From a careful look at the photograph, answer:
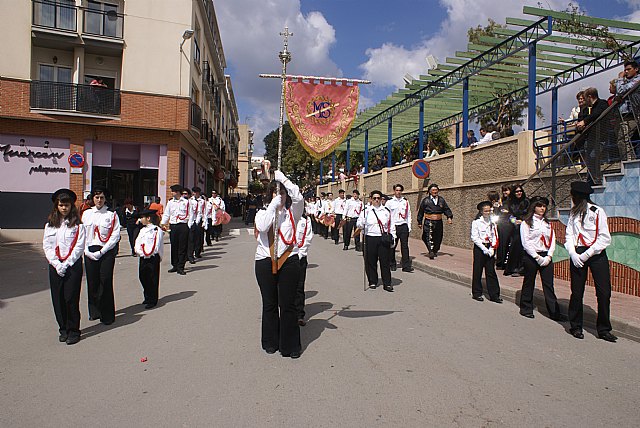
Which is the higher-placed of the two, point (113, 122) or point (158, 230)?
point (113, 122)

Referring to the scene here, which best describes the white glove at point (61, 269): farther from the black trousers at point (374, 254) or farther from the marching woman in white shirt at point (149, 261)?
the black trousers at point (374, 254)

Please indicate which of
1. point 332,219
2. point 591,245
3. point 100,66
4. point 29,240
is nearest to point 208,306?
point 591,245

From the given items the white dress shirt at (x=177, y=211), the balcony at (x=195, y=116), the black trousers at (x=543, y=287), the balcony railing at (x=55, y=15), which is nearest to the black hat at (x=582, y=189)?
the black trousers at (x=543, y=287)

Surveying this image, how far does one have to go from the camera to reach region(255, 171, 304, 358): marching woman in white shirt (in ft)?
15.4

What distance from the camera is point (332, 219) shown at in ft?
56.4

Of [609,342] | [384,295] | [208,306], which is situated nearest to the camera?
[609,342]

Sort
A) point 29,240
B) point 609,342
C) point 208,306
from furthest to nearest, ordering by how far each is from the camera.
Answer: point 29,240, point 208,306, point 609,342

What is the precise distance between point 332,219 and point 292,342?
12560 millimetres

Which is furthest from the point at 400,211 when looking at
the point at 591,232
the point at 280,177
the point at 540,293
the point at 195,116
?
the point at 195,116

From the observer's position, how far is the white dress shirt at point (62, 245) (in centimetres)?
515

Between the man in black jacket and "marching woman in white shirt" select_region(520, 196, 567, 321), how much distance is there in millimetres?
2951

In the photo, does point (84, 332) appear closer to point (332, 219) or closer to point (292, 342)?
point (292, 342)

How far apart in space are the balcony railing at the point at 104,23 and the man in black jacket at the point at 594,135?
19.3 m

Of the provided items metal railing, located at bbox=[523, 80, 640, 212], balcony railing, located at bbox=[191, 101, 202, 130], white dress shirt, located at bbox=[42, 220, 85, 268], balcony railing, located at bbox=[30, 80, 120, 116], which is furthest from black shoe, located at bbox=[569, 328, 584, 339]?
balcony railing, located at bbox=[191, 101, 202, 130]
